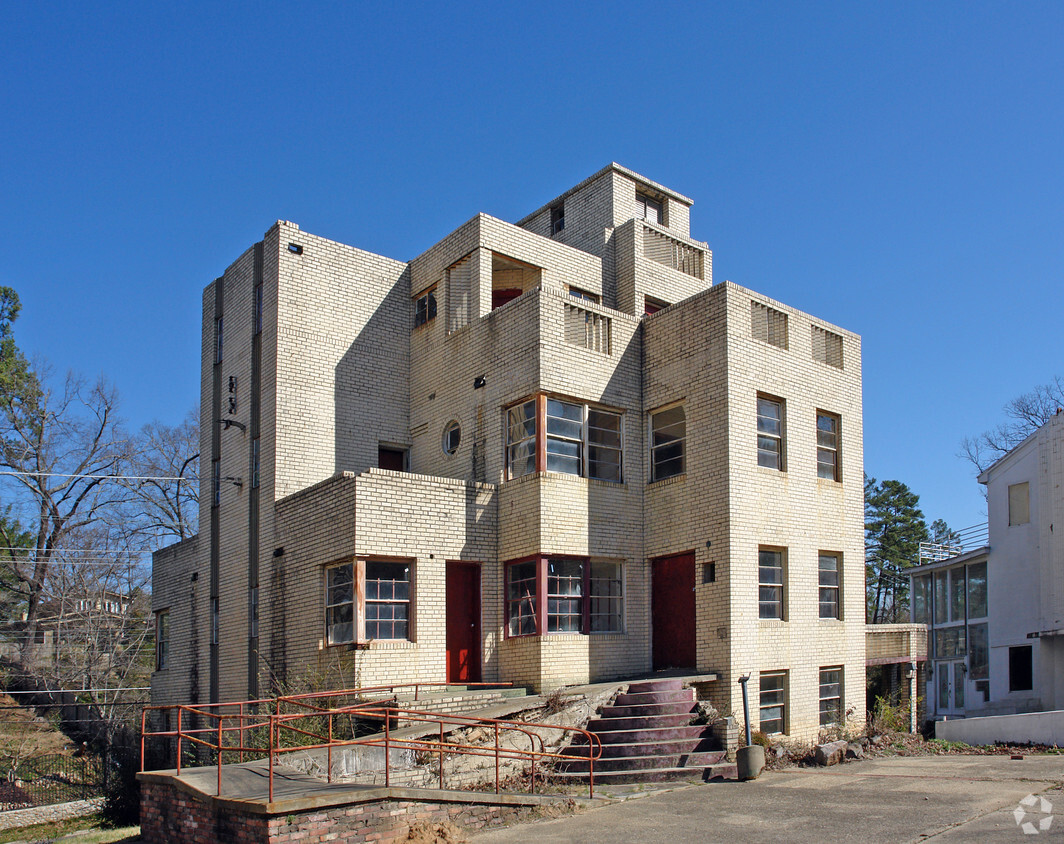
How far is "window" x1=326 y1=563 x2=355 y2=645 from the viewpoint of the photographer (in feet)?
53.0

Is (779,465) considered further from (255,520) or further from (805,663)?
(255,520)

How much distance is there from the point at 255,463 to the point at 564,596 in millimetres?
7400

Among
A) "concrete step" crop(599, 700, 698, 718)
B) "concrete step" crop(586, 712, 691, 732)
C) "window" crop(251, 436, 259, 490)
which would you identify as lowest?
"concrete step" crop(586, 712, 691, 732)

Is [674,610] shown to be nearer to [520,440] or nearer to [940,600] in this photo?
[520,440]

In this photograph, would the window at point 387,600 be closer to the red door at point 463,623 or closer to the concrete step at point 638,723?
the red door at point 463,623

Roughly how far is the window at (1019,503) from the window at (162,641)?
22.9m

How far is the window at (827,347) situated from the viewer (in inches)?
755

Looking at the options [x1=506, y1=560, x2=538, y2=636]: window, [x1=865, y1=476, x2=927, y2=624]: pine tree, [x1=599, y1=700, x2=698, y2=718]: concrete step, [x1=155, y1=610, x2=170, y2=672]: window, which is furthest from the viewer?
[x1=865, y1=476, x2=927, y2=624]: pine tree

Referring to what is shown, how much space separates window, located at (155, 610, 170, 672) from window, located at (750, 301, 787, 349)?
15.3 metres

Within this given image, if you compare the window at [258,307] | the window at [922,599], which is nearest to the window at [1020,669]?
the window at [922,599]

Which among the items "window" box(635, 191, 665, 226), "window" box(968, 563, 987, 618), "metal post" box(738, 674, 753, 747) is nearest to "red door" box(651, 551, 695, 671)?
"metal post" box(738, 674, 753, 747)

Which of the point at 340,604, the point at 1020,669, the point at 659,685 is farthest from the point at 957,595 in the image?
the point at 340,604

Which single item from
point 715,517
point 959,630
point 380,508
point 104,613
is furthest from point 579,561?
point 104,613

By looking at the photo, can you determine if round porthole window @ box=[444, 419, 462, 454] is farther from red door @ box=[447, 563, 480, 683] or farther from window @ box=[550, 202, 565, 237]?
window @ box=[550, 202, 565, 237]
